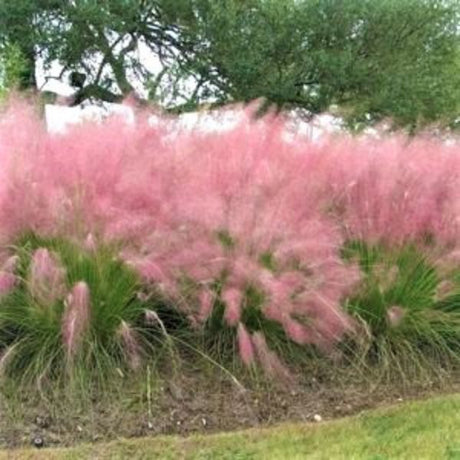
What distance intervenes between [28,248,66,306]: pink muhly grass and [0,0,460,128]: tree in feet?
28.7

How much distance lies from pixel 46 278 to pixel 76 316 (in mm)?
247

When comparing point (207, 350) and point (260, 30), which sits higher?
point (260, 30)

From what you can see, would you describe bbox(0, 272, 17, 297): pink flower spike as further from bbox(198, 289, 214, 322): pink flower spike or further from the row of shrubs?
bbox(198, 289, 214, 322): pink flower spike

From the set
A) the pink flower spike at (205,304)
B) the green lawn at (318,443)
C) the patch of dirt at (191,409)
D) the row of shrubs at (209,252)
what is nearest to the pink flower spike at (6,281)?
the row of shrubs at (209,252)

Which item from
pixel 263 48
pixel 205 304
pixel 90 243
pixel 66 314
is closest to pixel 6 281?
pixel 66 314

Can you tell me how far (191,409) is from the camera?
12.5 ft

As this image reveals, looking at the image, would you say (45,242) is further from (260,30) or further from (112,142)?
(260,30)

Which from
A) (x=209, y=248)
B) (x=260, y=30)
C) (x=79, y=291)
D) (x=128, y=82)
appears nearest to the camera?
(x=79, y=291)

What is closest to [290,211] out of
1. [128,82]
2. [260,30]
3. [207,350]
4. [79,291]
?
[207,350]

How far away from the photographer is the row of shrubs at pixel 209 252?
3.78 m

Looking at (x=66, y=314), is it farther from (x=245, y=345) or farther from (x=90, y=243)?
(x=245, y=345)

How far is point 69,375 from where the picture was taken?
3697 mm

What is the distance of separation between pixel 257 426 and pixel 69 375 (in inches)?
35.4

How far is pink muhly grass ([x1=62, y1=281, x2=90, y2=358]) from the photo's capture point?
3498 millimetres
